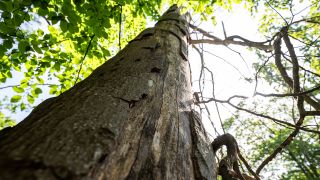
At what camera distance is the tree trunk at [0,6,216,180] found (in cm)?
54

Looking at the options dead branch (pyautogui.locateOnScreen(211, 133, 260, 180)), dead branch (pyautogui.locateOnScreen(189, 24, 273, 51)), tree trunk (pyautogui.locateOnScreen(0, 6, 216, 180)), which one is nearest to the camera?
tree trunk (pyautogui.locateOnScreen(0, 6, 216, 180))

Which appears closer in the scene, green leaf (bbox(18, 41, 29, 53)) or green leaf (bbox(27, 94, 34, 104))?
green leaf (bbox(18, 41, 29, 53))

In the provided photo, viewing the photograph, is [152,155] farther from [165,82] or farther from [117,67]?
[117,67]

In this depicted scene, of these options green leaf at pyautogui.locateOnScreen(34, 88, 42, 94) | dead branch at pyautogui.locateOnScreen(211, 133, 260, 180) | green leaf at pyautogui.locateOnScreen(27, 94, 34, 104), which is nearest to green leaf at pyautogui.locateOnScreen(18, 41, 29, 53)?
green leaf at pyautogui.locateOnScreen(34, 88, 42, 94)

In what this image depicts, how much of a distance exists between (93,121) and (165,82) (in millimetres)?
611

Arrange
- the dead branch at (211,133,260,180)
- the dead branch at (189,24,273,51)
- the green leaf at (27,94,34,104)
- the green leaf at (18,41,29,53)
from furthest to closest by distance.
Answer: the dead branch at (189,24,273,51), the green leaf at (27,94,34,104), the green leaf at (18,41,29,53), the dead branch at (211,133,260,180)

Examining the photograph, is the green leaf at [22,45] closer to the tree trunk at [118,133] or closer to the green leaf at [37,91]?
the green leaf at [37,91]

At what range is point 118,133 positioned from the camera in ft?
2.46

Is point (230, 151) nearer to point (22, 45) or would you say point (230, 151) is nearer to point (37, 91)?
point (22, 45)

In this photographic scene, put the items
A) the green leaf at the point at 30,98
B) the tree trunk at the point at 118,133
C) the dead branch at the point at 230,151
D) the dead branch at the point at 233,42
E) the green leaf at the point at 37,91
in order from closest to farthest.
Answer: the tree trunk at the point at 118,133 < the dead branch at the point at 230,151 < the green leaf at the point at 37,91 < the green leaf at the point at 30,98 < the dead branch at the point at 233,42

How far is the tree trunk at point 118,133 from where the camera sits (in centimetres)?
54

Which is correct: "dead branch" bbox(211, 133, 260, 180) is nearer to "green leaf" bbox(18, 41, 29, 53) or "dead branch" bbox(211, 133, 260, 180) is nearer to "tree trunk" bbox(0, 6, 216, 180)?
"tree trunk" bbox(0, 6, 216, 180)

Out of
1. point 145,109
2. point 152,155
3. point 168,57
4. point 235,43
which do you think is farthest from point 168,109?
point 235,43

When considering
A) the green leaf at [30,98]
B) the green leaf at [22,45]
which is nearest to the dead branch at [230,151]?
the green leaf at [22,45]
